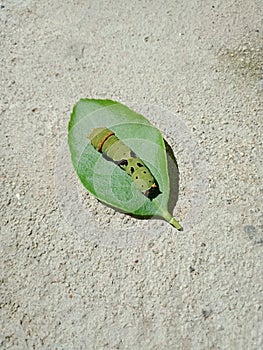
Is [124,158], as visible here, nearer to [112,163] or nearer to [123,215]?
[112,163]

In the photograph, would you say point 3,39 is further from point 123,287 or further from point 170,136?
point 123,287

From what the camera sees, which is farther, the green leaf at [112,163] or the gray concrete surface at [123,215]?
the green leaf at [112,163]

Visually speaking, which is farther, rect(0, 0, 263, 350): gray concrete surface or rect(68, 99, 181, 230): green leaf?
rect(68, 99, 181, 230): green leaf

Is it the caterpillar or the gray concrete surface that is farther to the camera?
the caterpillar

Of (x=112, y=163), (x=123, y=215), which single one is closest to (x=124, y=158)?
(x=112, y=163)
